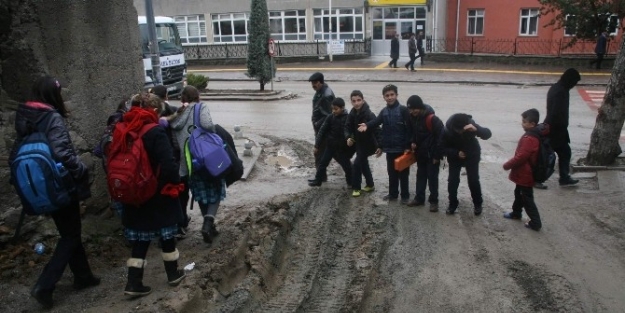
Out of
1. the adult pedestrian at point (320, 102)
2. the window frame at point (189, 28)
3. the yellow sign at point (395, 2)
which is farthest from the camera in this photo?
the window frame at point (189, 28)

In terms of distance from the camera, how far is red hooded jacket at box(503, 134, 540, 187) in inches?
243

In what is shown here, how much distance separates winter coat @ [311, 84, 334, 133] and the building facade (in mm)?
22600

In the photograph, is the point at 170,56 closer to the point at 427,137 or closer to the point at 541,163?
the point at 427,137

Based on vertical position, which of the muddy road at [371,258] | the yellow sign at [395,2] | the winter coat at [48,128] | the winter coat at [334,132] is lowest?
the muddy road at [371,258]

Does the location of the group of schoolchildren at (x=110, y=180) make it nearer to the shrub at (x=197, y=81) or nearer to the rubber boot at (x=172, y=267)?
the rubber boot at (x=172, y=267)

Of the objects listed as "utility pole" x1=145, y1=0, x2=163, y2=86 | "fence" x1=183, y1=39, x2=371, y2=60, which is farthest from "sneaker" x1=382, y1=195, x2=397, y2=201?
"fence" x1=183, y1=39, x2=371, y2=60

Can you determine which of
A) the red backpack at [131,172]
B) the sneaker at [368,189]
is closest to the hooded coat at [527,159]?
the sneaker at [368,189]

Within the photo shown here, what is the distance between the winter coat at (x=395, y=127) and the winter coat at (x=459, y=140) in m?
0.56

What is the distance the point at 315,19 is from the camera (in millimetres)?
33312

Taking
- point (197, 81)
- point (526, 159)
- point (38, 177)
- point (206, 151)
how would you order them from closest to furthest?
point (38, 177) → point (206, 151) → point (526, 159) → point (197, 81)

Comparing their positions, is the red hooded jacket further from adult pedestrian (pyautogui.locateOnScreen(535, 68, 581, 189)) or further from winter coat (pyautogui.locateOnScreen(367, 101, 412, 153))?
adult pedestrian (pyautogui.locateOnScreen(535, 68, 581, 189))

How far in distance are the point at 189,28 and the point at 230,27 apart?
347 cm

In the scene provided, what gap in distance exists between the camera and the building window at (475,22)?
29.1 metres

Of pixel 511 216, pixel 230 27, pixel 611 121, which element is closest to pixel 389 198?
pixel 511 216
